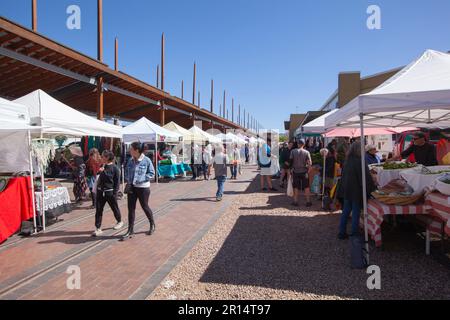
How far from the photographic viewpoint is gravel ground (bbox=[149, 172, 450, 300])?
10.4 feet

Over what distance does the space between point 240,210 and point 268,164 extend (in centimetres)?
336

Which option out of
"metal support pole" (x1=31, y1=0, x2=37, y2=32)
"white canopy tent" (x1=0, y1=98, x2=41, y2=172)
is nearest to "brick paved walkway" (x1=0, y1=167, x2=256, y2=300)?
"white canopy tent" (x1=0, y1=98, x2=41, y2=172)

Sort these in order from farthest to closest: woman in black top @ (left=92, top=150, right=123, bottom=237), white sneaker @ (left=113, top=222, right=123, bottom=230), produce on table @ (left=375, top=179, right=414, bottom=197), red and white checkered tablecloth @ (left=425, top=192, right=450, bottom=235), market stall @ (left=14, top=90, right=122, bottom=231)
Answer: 1. market stall @ (left=14, top=90, right=122, bottom=231)
2. white sneaker @ (left=113, top=222, right=123, bottom=230)
3. woman in black top @ (left=92, top=150, right=123, bottom=237)
4. produce on table @ (left=375, top=179, right=414, bottom=197)
5. red and white checkered tablecloth @ (left=425, top=192, right=450, bottom=235)

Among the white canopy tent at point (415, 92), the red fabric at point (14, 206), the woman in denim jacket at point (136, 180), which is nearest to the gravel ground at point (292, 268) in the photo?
the woman in denim jacket at point (136, 180)

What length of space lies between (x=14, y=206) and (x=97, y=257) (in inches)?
83.5

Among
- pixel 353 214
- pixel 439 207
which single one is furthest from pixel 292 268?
pixel 439 207

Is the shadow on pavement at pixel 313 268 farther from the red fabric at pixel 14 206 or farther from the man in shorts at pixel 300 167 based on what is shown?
the red fabric at pixel 14 206

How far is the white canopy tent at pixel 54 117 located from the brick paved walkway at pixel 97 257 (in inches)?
81.1

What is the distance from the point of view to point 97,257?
169 inches

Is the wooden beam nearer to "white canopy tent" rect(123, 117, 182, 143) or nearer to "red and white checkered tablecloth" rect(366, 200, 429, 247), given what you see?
"white canopy tent" rect(123, 117, 182, 143)

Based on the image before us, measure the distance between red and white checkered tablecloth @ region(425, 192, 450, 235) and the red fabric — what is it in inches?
259

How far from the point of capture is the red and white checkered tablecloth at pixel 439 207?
12.1ft

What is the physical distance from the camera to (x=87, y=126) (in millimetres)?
7141
